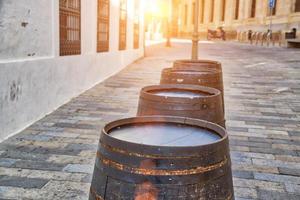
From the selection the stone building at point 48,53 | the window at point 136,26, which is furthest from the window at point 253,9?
the stone building at point 48,53

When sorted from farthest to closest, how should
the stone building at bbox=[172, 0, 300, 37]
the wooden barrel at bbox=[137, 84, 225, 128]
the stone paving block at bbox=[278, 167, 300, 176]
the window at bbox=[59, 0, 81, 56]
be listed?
the stone building at bbox=[172, 0, 300, 37] < the window at bbox=[59, 0, 81, 56] < the stone paving block at bbox=[278, 167, 300, 176] < the wooden barrel at bbox=[137, 84, 225, 128]

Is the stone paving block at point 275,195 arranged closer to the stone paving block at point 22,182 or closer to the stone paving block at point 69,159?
the stone paving block at point 69,159

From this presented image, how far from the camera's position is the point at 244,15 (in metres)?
39.9

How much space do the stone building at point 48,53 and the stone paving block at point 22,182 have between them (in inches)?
55.2

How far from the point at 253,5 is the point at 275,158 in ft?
120

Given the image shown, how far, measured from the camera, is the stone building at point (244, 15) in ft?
101

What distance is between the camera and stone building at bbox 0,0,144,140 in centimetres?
574

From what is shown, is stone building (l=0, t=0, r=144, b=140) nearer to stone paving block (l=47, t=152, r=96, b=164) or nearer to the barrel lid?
stone paving block (l=47, t=152, r=96, b=164)

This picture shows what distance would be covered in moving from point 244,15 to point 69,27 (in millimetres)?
34284

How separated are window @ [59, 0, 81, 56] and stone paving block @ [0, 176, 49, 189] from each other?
4.01 metres

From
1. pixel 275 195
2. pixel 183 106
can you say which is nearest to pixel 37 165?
pixel 183 106

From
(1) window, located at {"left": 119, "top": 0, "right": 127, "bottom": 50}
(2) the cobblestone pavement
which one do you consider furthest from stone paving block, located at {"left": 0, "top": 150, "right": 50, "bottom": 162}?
(1) window, located at {"left": 119, "top": 0, "right": 127, "bottom": 50}

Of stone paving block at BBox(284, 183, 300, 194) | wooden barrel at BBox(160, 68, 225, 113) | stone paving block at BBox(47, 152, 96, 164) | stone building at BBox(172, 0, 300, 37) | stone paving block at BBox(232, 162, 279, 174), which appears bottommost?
stone paving block at BBox(47, 152, 96, 164)

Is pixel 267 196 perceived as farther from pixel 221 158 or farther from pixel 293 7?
pixel 293 7
